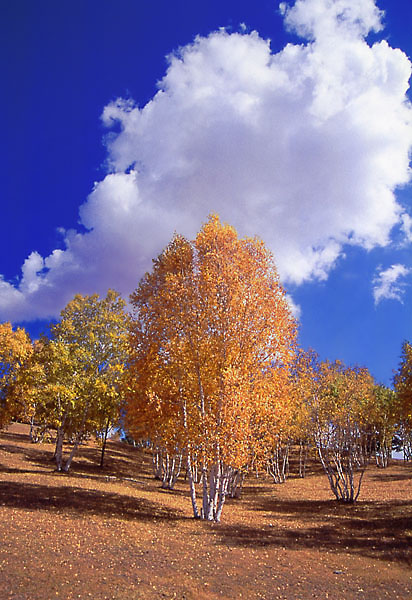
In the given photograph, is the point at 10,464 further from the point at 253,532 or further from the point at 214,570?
the point at 214,570

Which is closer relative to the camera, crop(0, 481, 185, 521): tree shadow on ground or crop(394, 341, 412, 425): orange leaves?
crop(0, 481, 185, 521): tree shadow on ground

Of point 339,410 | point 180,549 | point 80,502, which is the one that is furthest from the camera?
point 339,410

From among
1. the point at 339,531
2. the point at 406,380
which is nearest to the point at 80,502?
the point at 339,531

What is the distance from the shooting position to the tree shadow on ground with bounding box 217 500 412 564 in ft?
49.0

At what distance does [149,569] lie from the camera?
428 inches

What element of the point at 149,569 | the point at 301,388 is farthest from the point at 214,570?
the point at 301,388

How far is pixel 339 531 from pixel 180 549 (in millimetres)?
8899

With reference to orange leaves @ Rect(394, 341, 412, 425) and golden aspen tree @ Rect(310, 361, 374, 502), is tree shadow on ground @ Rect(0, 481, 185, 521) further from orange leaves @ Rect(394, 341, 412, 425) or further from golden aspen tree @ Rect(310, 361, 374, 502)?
orange leaves @ Rect(394, 341, 412, 425)

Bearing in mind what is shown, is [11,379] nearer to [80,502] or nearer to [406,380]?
[80,502]

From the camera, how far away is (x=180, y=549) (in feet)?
43.3

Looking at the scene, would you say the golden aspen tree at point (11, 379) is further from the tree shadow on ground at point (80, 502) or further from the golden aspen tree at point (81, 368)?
the tree shadow on ground at point (80, 502)

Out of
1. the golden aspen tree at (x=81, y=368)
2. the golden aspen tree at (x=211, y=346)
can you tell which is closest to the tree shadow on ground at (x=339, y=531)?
the golden aspen tree at (x=211, y=346)

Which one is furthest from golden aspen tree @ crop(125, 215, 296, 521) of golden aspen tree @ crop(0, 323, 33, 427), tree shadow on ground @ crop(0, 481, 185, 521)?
golden aspen tree @ crop(0, 323, 33, 427)

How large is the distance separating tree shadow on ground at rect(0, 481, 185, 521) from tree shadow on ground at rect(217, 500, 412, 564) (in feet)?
13.3
